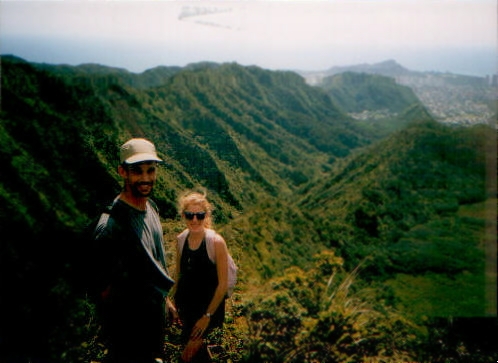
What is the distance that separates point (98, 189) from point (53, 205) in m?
0.54

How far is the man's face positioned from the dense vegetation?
475 mm

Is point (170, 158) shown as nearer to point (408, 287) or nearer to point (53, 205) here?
point (53, 205)

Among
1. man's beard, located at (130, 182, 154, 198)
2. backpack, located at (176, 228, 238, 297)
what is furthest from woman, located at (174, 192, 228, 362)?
man's beard, located at (130, 182, 154, 198)

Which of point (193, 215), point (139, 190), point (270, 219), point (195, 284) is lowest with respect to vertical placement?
point (270, 219)

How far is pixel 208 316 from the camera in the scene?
8.68ft

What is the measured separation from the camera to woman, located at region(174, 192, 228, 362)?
8.73ft

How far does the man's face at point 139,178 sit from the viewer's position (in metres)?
2.48

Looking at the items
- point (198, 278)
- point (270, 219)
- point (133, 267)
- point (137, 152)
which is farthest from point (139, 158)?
point (270, 219)

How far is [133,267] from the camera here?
96.4 inches

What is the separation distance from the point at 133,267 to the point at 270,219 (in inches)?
1408

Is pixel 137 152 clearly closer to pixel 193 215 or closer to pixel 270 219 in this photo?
pixel 193 215

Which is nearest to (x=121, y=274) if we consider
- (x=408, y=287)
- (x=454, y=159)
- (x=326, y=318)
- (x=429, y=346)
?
(x=326, y=318)

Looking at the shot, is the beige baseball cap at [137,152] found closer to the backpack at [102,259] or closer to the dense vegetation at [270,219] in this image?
the backpack at [102,259]

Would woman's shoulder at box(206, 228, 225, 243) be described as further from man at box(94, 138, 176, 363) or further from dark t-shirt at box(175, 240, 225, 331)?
man at box(94, 138, 176, 363)
